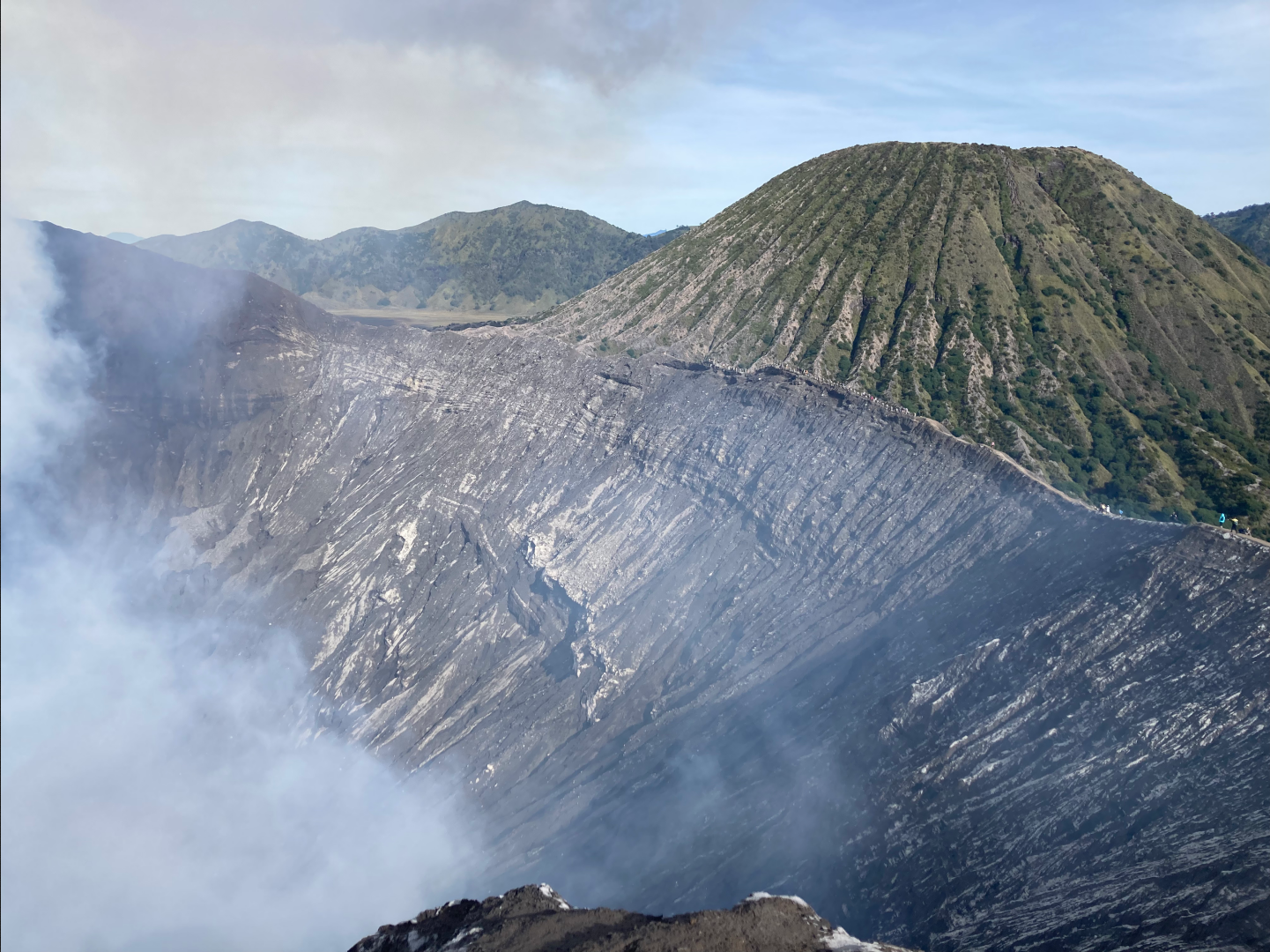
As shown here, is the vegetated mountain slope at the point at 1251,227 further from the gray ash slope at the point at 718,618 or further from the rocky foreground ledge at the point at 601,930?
the rocky foreground ledge at the point at 601,930

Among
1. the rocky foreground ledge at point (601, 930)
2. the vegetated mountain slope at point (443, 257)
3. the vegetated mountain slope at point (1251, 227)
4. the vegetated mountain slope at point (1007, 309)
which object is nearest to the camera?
the rocky foreground ledge at point (601, 930)

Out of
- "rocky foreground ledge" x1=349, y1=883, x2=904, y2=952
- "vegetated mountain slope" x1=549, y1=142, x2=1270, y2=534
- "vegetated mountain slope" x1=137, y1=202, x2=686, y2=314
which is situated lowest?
"rocky foreground ledge" x1=349, y1=883, x2=904, y2=952

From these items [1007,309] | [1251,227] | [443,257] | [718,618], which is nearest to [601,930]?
[718,618]

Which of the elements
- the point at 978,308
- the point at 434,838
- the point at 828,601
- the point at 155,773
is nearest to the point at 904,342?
the point at 978,308

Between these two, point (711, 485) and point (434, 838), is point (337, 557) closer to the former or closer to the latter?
point (434, 838)

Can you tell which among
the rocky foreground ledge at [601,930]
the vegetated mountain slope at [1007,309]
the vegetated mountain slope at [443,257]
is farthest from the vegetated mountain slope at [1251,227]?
the rocky foreground ledge at [601,930]

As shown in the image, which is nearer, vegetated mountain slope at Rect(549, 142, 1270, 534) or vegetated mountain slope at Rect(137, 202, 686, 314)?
vegetated mountain slope at Rect(549, 142, 1270, 534)

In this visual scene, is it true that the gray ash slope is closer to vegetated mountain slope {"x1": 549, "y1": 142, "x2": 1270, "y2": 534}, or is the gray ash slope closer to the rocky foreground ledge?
the rocky foreground ledge

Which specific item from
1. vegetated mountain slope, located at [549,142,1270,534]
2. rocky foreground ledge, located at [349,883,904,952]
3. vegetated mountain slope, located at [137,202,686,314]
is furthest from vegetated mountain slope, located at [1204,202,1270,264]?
rocky foreground ledge, located at [349,883,904,952]
